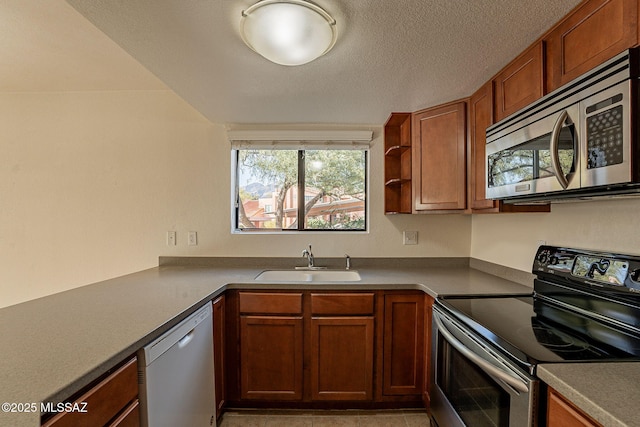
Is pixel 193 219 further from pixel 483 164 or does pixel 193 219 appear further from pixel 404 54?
pixel 483 164

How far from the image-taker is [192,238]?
7.86ft

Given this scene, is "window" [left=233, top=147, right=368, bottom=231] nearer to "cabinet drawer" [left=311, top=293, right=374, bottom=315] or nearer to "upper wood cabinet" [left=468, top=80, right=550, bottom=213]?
"cabinet drawer" [left=311, top=293, right=374, bottom=315]

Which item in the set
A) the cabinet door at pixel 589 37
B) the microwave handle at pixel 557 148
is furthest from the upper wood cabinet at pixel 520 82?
the microwave handle at pixel 557 148

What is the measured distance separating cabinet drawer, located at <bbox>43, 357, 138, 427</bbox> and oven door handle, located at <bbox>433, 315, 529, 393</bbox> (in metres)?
1.26

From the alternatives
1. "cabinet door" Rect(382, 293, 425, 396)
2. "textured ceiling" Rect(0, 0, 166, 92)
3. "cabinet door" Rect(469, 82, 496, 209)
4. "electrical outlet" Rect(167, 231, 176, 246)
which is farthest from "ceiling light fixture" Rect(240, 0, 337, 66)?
"electrical outlet" Rect(167, 231, 176, 246)

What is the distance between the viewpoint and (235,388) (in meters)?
1.80

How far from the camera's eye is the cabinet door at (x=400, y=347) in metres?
1.80

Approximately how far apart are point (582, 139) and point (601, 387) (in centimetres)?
72

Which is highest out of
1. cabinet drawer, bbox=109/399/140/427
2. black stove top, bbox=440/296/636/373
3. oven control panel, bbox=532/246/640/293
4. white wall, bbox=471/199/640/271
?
white wall, bbox=471/199/640/271

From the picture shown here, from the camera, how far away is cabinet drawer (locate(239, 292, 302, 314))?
180 cm

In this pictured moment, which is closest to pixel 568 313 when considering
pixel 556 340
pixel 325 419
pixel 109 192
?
pixel 556 340

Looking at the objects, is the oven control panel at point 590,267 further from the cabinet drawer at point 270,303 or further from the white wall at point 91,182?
the white wall at point 91,182

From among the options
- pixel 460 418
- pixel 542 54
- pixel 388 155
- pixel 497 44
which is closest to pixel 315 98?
pixel 388 155

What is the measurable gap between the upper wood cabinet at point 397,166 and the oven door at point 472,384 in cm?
99
